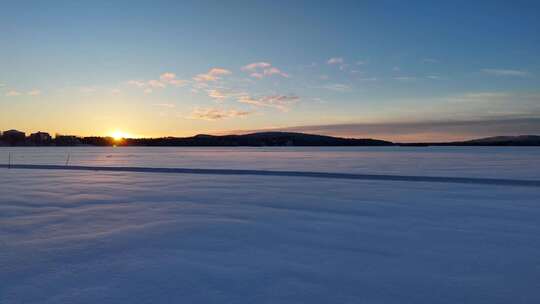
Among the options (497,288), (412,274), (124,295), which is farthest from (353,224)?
(124,295)

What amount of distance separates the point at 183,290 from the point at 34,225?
3.76 meters

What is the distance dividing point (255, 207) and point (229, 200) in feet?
3.83

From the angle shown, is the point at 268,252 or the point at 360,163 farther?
the point at 360,163

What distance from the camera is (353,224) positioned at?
5.88 metres

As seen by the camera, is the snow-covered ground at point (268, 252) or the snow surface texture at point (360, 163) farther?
the snow surface texture at point (360, 163)

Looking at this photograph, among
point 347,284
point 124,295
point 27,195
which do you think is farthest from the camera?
point 27,195

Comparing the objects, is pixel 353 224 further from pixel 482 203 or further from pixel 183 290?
pixel 482 203

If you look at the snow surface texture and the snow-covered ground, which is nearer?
the snow-covered ground

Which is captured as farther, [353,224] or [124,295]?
[353,224]

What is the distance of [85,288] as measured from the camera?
3.21 m

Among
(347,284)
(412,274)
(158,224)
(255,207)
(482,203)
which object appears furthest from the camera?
(482,203)

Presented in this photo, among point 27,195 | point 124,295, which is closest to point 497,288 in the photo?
point 124,295

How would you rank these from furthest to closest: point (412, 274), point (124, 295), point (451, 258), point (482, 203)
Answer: point (482, 203) < point (451, 258) < point (412, 274) < point (124, 295)

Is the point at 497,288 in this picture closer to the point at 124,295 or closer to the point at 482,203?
the point at 124,295
